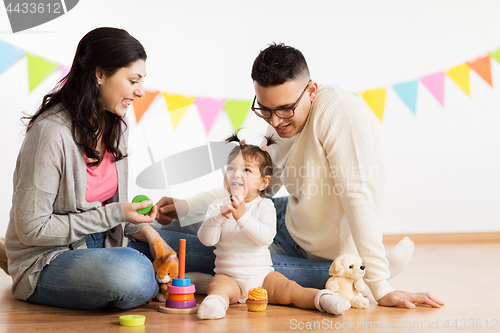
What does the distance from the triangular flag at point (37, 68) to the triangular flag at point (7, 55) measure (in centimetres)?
→ 6

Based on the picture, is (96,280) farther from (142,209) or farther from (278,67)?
(278,67)

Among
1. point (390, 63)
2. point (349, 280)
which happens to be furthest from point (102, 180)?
point (390, 63)

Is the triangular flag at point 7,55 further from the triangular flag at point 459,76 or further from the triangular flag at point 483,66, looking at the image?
the triangular flag at point 483,66

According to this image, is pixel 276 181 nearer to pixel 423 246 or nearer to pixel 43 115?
pixel 43 115

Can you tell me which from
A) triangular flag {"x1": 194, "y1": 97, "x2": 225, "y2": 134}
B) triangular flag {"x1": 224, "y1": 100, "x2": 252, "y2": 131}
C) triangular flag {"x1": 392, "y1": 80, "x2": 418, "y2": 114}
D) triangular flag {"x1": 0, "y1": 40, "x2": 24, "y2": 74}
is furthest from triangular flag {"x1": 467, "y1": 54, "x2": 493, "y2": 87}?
triangular flag {"x1": 0, "y1": 40, "x2": 24, "y2": 74}

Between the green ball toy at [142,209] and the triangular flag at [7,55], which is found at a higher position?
the triangular flag at [7,55]

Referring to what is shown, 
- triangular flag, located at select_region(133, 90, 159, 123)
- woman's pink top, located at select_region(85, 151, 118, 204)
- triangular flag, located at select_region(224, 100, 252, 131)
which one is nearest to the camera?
woman's pink top, located at select_region(85, 151, 118, 204)

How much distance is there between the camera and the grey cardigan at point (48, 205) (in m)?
1.19

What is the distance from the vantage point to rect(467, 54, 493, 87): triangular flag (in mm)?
3049

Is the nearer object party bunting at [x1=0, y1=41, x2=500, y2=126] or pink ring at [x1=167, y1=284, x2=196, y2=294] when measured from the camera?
pink ring at [x1=167, y1=284, x2=196, y2=294]

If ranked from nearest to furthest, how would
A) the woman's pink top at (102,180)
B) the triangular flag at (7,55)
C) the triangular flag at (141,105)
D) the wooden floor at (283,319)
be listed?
the wooden floor at (283,319)
the woman's pink top at (102,180)
the triangular flag at (7,55)
the triangular flag at (141,105)

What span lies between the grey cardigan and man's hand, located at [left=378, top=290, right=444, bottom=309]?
74 centimetres

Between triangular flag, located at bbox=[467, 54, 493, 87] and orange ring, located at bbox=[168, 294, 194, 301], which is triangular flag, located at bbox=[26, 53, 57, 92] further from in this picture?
triangular flag, located at bbox=[467, 54, 493, 87]

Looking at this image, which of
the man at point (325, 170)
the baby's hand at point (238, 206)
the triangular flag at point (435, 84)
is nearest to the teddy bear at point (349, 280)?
the man at point (325, 170)
